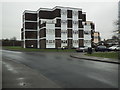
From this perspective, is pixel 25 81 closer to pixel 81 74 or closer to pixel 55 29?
pixel 81 74

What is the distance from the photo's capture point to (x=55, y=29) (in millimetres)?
54000

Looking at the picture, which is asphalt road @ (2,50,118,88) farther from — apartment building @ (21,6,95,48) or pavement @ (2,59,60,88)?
apartment building @ (21,6,95,48)

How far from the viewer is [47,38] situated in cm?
5262

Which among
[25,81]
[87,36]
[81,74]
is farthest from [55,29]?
[25,81]

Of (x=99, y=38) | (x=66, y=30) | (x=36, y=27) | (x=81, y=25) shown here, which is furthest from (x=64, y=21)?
(x=99, y=38)

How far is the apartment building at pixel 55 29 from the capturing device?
53.2 meters

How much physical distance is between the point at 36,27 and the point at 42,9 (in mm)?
8476

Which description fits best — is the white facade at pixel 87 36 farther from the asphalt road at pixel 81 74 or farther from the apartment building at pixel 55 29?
the asphalt road at pixel 81 74

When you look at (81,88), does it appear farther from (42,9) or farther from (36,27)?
(36,27)

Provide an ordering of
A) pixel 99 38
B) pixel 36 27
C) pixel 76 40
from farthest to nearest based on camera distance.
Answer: pixel 99 38, pixel 36 27, pixel 76 40

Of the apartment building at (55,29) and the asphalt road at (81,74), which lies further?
the apartment building at (55,29)

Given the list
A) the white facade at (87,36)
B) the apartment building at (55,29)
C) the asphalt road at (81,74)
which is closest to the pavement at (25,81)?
the asphalt road at (81,74)

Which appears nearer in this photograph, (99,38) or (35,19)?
(35,19)

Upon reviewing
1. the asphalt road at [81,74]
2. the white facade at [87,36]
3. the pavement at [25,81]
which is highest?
the white facade at [87,36]
